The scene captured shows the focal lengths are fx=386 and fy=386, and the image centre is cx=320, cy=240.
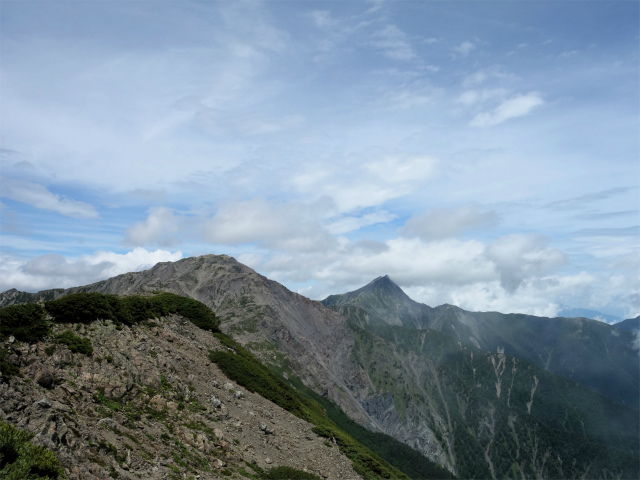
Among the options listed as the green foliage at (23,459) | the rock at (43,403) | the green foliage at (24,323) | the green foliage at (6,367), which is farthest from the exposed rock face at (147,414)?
the green foliage at (23,459)

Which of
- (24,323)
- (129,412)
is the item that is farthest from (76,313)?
(129,412)

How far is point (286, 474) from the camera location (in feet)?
108

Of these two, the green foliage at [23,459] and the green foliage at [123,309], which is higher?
the green foliage at [123,309]

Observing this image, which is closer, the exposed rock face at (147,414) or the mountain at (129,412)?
the mountain at (129,412)

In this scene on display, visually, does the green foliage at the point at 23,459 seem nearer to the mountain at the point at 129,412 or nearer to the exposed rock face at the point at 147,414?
the mountain at the point at 129,412

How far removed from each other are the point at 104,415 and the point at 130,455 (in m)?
4.26

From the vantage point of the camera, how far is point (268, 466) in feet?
109

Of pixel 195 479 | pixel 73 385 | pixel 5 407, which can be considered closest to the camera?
pixel 5 407

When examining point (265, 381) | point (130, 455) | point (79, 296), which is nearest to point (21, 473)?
point (130, 455)

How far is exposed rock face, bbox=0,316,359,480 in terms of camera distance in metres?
21.3

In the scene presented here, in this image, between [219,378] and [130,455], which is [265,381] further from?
[130,455]

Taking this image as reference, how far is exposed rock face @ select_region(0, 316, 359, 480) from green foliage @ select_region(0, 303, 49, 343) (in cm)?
101

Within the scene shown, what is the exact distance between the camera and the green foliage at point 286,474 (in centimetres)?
3152

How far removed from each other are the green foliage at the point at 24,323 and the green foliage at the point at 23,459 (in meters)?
12.3
